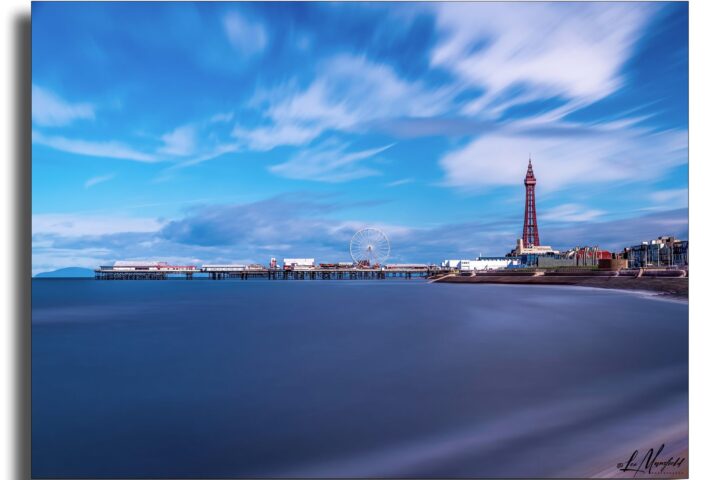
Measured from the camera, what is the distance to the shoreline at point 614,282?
74.8 feet

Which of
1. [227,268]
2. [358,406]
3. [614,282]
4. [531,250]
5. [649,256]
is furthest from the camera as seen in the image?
[227,268]

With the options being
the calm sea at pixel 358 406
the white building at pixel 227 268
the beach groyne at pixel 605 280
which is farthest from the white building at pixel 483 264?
the calm sea at pixel 358 406

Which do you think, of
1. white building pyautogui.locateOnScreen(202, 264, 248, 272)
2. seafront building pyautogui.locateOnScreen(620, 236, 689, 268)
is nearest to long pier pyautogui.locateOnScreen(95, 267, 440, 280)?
white building pyautogui.locateOnScreen(202, 264, 248, 272)

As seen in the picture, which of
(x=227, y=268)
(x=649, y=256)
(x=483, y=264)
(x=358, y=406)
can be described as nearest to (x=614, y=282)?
(x=649, y=256)

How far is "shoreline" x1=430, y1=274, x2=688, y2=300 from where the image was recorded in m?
22.8

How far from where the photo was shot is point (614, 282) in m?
36.6

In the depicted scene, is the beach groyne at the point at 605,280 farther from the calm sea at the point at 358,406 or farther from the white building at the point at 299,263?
the white building at the point at 299,263

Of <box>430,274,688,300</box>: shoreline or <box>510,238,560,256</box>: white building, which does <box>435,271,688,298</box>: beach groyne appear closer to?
<box>430,274,688,300</box>: shoreline

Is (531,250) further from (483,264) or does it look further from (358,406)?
(358,406)

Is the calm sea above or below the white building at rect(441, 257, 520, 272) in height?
above

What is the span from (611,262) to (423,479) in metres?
50.7

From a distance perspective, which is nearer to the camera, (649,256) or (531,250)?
(649,256)

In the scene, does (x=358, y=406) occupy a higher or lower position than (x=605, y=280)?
higher
